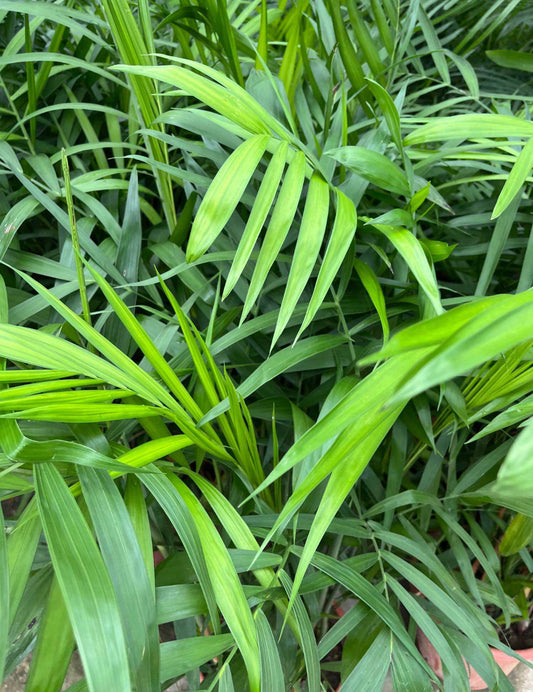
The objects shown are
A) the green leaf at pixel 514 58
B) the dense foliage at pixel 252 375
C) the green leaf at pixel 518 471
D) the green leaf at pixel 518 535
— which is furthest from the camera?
the green leaf at pixel 514 58

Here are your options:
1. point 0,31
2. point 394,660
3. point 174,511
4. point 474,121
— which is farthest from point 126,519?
point 0,31

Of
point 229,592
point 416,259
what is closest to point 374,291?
point 416,259

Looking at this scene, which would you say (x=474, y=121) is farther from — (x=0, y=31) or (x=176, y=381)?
(x=0, y=31)

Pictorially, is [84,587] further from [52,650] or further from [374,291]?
[374,291]

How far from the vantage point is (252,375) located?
36 cm

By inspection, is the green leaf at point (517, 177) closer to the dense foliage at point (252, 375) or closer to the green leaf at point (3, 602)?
the dense foliage at point (252, 375)

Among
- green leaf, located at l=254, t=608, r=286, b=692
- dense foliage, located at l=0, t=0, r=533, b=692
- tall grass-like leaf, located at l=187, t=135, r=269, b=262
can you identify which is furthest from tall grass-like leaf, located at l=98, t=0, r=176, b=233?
green leaf, located at l=254, t=608, r=286, b=692

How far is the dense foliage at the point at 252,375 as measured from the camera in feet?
0.77

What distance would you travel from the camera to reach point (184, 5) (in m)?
0.41

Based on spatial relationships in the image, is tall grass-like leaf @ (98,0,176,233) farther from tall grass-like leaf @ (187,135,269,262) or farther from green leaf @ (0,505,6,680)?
green leaf @ (0,505,6,680)

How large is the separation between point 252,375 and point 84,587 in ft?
0.58

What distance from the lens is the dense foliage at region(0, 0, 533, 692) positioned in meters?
0.24

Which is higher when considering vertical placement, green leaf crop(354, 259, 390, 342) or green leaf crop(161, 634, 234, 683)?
green leaf crop(354, 259, 390, 342)

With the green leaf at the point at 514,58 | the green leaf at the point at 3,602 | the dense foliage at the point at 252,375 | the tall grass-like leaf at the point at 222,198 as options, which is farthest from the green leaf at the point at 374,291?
the green leaf at the point at 514,58
